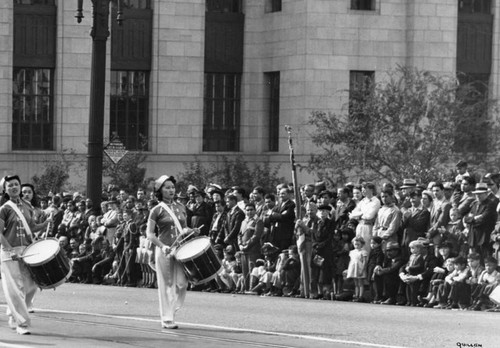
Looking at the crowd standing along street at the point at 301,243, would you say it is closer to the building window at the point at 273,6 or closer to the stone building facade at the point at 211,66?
the stone building facade at the point at 211,66

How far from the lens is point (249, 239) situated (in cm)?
2578

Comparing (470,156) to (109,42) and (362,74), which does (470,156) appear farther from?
(109,42)

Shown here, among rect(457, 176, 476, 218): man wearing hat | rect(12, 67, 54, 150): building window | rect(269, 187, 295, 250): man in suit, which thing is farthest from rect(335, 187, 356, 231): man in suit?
rect(12, 67, 54, 150): building window

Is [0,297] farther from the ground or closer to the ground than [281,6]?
closer to the ground

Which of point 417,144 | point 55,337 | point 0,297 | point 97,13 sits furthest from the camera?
point 417,144

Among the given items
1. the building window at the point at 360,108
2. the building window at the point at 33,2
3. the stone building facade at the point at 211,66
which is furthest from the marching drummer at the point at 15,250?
the building window at the point at 33,2

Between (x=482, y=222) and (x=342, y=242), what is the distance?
285 cm

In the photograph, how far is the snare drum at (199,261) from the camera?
17500mm

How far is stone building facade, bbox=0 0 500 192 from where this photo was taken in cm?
4488

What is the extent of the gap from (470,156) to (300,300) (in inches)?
570

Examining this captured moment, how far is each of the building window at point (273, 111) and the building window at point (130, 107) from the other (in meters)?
3.93

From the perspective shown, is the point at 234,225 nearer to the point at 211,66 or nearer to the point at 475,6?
the point at 211,66

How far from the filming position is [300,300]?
2373cm

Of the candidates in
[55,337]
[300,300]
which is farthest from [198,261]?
[300,300]
